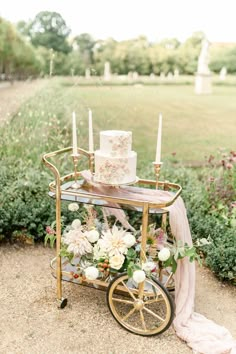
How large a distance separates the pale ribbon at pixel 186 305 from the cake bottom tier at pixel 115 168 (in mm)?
119

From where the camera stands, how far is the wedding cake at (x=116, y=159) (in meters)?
2.33

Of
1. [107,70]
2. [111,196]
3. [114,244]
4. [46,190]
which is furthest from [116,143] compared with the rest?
[107,70]

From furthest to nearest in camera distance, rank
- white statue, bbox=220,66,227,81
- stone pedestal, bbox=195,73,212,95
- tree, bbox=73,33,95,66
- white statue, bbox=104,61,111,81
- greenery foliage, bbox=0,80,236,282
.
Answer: tree, bbox=73,33,95,66 → white statue, bbox=104,61,111,81 → stone pedestal, bbox=195,73,212,95 → white statue, bbox=220,66,227,81 → greenery foliage, bbox=0,80,236,282

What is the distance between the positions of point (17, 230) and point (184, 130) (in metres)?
4.42

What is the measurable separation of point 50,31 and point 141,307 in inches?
291

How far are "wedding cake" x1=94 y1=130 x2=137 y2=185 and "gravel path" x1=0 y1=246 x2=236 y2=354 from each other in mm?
958

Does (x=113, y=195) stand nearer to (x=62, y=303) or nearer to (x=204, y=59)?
(x=62, y=303)

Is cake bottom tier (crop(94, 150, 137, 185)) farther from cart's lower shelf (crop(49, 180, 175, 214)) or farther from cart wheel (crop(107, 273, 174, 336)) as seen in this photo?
cart wheel (crop(107, 273, 174, 336))

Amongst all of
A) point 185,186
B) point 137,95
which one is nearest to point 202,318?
point 185,186

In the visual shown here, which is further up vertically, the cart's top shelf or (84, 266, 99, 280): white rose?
the cart's top shelf

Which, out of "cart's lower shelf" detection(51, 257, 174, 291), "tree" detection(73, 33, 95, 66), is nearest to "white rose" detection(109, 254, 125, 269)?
"cart's lower shelf" detection(51, 257, 174, 291)

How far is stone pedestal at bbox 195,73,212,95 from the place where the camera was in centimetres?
691

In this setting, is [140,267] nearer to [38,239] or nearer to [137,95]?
[38,239]

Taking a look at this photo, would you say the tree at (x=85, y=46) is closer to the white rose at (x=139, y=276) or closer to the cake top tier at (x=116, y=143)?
the cake top tier at (x=116, y=143)
